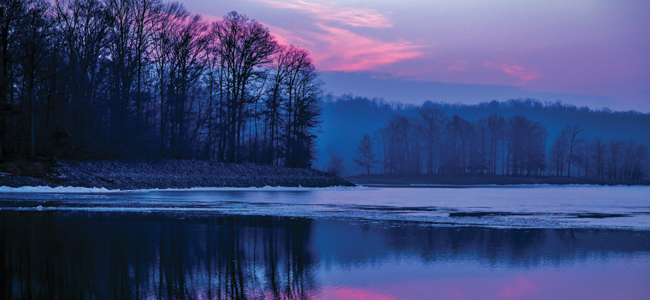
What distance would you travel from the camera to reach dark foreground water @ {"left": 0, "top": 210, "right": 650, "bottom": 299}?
27.2 feet

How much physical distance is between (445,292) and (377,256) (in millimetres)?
3503

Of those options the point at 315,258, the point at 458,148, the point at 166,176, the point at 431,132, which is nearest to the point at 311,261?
the point at 315,258

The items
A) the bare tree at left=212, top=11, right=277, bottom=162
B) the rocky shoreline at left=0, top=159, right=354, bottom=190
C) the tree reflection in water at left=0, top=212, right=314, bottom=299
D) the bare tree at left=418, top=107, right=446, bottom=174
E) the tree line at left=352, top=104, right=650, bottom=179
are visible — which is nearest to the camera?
the tree reflection in water at left=0, top=212, right=314, bottom=299

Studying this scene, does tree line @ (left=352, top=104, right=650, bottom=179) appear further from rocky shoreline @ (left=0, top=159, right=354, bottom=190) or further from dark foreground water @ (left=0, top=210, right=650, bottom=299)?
dark foreground water @ (left=0, top=210, right=650, bottom=299)

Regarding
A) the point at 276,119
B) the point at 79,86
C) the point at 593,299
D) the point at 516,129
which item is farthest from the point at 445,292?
the point at 516,129

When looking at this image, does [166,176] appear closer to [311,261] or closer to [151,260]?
[151,260]

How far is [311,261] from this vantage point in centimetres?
1111

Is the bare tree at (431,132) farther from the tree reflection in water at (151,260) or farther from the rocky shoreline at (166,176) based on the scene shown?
the tree reflection in water at (151,260)

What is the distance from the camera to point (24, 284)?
327 inches

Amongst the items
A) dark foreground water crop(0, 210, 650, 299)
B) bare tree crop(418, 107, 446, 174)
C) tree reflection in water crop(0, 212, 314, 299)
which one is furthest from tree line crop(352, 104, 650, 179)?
tree reflection in water crop(0, 212, 314, 299)

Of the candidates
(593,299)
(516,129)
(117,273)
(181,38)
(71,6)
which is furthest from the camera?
(516,129)

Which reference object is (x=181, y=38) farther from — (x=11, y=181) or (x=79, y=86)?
(x=11, y=181)

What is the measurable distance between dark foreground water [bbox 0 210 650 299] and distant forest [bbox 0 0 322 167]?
28.5 metres

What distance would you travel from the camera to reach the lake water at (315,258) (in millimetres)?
8359
